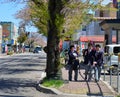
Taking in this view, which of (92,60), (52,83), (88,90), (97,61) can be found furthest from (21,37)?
(88,90)

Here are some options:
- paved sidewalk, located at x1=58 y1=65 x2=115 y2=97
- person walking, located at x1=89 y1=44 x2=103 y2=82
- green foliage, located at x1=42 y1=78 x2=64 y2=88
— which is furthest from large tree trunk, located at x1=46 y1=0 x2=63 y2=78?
person walking, located at x1=89 y1=44 x2=103 y2=82

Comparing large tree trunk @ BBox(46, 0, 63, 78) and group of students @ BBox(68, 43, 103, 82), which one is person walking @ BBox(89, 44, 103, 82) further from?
large tree trunk @ BBox(46, 0, 63, 78)

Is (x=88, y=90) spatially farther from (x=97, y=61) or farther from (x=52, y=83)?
(x=97, y=61)

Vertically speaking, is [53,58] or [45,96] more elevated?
[53,58]

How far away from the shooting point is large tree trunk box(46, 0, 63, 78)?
764 inches

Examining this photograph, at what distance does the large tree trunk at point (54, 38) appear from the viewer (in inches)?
764

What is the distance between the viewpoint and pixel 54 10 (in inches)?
769

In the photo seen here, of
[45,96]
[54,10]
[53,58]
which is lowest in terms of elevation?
[45,96]

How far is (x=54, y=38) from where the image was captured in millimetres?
19500

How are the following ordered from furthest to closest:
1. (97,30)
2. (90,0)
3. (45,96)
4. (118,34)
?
(97,30), (118,34), (90,0), (45,96)

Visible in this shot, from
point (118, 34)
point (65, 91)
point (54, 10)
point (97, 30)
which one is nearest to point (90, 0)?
point (54, 10)

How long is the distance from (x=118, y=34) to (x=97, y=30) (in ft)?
134

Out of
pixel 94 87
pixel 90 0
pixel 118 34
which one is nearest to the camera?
pixel 94 87

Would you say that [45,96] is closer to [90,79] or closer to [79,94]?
[79,94]
